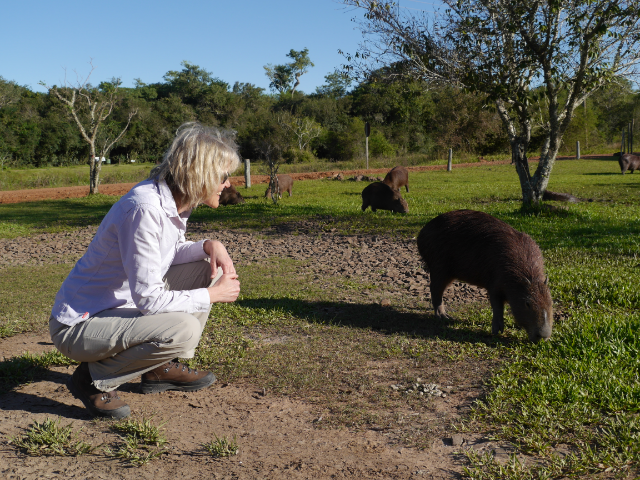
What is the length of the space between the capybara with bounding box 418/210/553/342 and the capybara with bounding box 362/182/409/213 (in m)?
7.67

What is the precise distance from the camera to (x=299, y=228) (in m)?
10.8

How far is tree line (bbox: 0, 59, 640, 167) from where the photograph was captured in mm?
41594

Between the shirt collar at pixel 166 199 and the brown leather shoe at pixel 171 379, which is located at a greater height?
the shirt collar at pixel 166 199

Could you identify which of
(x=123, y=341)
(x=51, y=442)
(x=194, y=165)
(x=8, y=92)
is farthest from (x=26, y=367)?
(x=8, y=92)

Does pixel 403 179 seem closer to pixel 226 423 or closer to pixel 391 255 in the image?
pixel 391 255

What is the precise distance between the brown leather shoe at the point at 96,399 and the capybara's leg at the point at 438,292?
9.77ft

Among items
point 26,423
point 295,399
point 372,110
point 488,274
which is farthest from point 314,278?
point 372,110

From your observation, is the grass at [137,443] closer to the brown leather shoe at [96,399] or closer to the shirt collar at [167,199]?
the brown leather shoe at [96,399]

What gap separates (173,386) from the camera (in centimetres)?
360

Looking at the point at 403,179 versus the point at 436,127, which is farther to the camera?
the point at 436,127

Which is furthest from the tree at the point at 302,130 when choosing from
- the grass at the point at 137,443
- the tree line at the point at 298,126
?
the grass at the point at 137,443

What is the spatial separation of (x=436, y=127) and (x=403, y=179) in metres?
31.0

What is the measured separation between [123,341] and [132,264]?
0.48 meters

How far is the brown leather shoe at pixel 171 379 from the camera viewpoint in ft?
11.7
